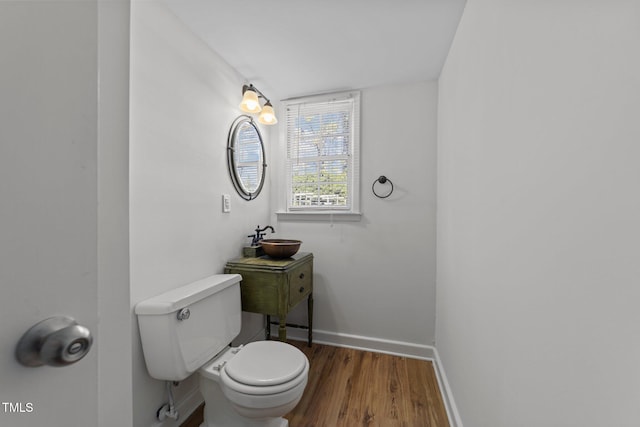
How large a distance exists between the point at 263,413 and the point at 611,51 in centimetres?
156

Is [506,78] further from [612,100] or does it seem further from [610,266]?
[610,266]

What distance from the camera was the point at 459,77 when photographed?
1.44 meters

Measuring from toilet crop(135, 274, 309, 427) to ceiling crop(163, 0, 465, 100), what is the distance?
1.48 m

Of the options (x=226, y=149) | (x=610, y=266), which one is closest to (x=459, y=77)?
(x=610, y=266)

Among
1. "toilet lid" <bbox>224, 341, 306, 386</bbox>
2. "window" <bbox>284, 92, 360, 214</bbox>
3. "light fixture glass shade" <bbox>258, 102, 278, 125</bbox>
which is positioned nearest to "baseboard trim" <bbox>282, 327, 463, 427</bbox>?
"toilet lid" <bbox>224, 341, 306, 386</bbox>

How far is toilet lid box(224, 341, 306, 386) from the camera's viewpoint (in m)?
1.17

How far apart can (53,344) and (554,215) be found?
0.93m

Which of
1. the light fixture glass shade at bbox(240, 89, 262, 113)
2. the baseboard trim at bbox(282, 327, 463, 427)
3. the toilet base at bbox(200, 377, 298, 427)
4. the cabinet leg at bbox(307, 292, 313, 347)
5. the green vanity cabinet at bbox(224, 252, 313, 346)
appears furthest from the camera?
the cabinet leg at bbox(307, 292, 313, 347)

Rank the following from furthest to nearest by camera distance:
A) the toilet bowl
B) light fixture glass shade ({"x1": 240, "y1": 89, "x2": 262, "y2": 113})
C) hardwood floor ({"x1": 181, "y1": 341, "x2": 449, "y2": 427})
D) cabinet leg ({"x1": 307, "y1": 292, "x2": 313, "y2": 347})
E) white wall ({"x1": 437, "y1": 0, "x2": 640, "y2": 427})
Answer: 1. cabinet leg ({"x1": 307, "y1": 292, "x2": 313, "y2": 347})
2. light fixture glass shade ({"x1": 240, "y1": 89, "x2": 262, "y2": 113})
3. hardwood floor ({"x1": 181, "y1": 341, "x2": 449, "y2": 427})
4. the toilet bowl
5. white wall ({"x1": 437, "y1": 0, "x2": 640, "y2": 427})

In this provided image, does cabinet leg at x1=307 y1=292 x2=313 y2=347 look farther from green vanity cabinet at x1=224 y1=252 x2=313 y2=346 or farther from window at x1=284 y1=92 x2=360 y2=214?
window at x1=284 y1=92 x2=360 y2=214

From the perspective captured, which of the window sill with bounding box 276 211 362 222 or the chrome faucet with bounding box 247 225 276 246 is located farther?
the window sill with bounding box 276 211 362 222

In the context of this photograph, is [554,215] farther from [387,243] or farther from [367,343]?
[367,343]

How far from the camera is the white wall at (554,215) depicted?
460 millimetres

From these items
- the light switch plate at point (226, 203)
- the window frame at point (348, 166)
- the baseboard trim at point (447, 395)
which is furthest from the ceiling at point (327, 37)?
the baseboard trim at point (447, 395)
